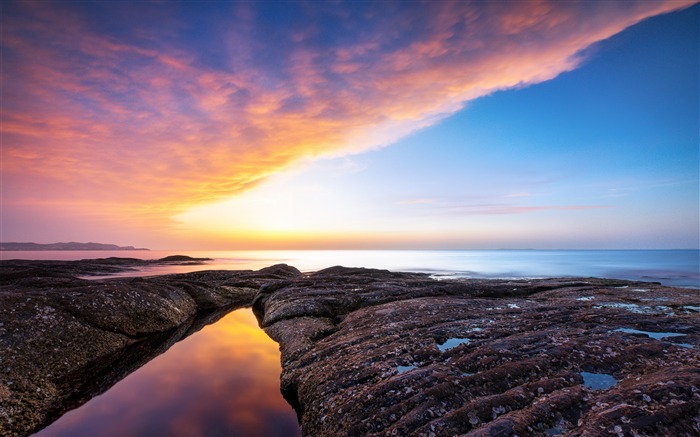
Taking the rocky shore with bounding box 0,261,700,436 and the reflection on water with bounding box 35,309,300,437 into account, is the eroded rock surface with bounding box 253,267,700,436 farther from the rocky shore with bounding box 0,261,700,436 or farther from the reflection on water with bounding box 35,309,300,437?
the reflection on water with bounding box 35,309,300,437

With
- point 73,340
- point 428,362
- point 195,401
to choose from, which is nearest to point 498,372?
point 428,362

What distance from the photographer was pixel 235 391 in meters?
13.8

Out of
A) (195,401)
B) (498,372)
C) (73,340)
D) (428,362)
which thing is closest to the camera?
(498,372)

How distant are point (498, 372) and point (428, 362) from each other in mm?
2415

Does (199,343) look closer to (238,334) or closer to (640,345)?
(238,334)

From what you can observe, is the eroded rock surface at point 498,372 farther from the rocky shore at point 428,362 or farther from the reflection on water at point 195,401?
the reflection on water at point 195,401

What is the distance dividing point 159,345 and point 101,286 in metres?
7.96

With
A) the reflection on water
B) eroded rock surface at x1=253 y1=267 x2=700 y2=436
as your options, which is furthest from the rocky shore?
the reflection on water

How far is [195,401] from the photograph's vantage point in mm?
12914

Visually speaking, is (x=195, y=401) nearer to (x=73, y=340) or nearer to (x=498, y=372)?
(x=73, y=340)

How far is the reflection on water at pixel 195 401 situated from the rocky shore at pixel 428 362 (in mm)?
832

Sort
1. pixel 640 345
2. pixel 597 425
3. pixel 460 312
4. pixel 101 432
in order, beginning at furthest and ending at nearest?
pixel 460 312
pixel 640 345
pixel 101 432
pixel 597 425

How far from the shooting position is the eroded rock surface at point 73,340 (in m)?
11.5

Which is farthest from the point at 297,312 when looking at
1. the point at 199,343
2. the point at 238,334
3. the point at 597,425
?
the point at 597,425
